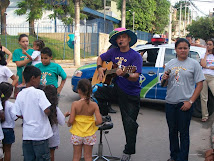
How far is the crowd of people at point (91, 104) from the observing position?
137 inches

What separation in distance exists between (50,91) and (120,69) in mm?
932

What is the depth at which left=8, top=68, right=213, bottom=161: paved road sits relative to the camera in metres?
4.82

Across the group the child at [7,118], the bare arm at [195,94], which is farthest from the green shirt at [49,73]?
the bare arm at [195,94]

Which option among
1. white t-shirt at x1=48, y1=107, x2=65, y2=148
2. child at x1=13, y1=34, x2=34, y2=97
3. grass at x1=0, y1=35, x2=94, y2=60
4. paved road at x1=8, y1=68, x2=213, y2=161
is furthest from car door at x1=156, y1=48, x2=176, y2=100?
grass at x1=0, y1=35, x2=94, y2=60

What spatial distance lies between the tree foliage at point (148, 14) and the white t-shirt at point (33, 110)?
36.3m

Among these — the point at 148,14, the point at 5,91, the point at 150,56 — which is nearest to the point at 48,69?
the point at 5,91

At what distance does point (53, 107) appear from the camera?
12.3ft

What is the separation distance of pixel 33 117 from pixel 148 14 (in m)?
40.5

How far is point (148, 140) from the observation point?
560 centimetres

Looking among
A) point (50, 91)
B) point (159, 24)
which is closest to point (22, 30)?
point (159, 24)

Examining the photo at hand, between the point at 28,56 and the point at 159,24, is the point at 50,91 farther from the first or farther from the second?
the point at 159,24

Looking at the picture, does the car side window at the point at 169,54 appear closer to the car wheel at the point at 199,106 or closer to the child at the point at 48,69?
the car wheel at the point at 199,106

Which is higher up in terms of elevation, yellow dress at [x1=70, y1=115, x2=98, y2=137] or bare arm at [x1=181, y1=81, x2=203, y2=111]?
bare arm at [x1=181, y1=81, x2=203, y2=111]

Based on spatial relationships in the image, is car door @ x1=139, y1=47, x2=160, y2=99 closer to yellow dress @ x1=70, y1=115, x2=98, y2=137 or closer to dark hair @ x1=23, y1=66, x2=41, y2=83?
yellow dress @ x1=70, y1=115, x2=98, y2=137
